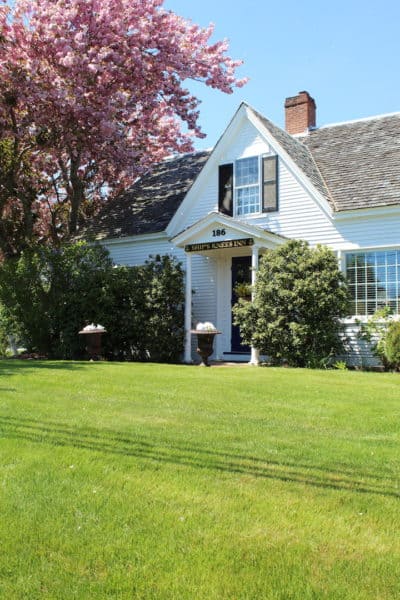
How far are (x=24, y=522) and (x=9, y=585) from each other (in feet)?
2.19

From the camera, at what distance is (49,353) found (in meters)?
16.4

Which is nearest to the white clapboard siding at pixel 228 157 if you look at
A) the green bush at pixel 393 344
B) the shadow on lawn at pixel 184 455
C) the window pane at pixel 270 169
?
the window pane at pixel 270 169

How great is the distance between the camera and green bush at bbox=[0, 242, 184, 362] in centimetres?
1541

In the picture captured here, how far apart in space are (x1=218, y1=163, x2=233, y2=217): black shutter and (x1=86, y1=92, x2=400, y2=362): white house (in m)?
0.03

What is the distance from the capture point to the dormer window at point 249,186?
15883 millimetres

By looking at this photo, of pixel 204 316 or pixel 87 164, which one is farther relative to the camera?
pixel 87 164

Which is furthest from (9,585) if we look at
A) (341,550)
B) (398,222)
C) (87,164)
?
(87,164)

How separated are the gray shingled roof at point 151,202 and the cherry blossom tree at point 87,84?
83 centimetres

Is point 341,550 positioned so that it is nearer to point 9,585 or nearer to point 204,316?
point 9,585

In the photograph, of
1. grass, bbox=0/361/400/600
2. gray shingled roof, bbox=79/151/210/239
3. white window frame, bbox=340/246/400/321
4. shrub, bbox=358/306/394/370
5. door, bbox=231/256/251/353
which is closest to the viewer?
grass, bbox=0/361/400/600

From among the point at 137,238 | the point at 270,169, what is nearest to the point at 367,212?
the point at 270,169

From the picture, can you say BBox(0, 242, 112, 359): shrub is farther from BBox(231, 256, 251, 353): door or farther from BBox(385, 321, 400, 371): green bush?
BBox(385, 321, 400, 371): green bush

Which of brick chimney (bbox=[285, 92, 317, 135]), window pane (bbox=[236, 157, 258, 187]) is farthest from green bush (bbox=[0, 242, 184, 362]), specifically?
brick chimney (bbox=[285, 92, 317, 135])

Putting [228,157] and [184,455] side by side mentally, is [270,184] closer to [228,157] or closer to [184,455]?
[228,157]
